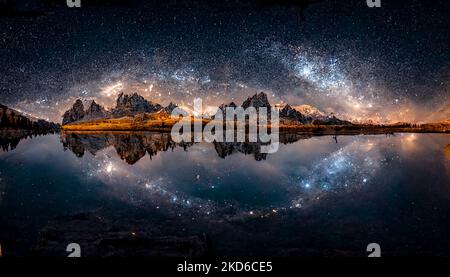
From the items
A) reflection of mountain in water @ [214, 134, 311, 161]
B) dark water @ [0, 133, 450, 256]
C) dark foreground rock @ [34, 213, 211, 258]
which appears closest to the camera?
dark foreground rock @ [34, 213, 211, 258]

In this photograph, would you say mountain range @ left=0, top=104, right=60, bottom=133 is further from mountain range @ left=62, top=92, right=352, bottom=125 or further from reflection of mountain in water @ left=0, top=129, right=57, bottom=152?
reflection of mountain in water @ left=0, top=129, right=57, bottom=152

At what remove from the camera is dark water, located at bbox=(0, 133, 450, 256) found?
4.80 metres

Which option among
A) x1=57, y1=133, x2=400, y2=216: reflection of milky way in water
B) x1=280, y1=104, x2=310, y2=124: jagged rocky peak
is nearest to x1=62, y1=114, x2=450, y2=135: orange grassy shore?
x1=280, y1=104, x2=310, y2=124: jagged rocky peak

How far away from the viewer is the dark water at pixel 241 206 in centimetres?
480

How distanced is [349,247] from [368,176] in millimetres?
3896

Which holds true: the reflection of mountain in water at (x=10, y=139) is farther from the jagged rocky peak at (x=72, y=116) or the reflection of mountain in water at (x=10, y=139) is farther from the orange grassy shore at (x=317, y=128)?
the jagged rocky peak at (x=72, y=116)

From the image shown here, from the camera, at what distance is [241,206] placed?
254 inches

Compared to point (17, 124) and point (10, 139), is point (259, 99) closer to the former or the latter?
point (10, 139)

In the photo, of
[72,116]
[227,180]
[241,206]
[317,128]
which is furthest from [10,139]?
[72,116]

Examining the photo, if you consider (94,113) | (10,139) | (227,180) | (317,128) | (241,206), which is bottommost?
(241,206)

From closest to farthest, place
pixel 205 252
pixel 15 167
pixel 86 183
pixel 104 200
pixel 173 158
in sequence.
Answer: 1. pixel 205 252
2. pixel 104 200
3. pixel 86 183
4. pixel 15 167
5. pixel 173 158
